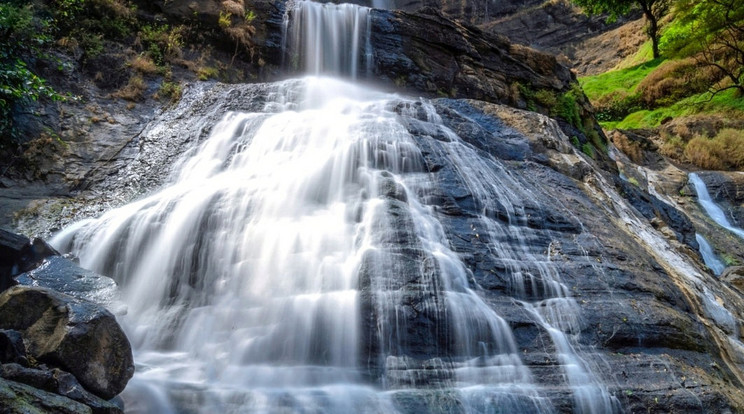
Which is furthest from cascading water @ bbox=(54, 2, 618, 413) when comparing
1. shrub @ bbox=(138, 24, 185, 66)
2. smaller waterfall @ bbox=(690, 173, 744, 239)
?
smaller waterfall @ bbox=(690, 173, 744, 239)

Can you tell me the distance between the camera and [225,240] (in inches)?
276

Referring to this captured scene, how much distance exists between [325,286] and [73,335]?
2788 mm

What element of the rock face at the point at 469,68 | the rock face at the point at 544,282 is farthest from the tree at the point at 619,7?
the rock face at the point at 544,282

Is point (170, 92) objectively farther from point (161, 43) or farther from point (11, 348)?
point (11, 348)

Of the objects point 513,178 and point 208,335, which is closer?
point 208,335

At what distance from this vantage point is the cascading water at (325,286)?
4.96 meters

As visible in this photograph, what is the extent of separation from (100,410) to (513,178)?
7389 mm

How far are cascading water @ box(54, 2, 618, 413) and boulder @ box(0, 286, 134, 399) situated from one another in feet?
1.54

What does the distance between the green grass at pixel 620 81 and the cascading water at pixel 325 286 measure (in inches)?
788

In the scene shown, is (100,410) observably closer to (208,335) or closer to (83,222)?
(208,335)

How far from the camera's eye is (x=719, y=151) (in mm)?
16891

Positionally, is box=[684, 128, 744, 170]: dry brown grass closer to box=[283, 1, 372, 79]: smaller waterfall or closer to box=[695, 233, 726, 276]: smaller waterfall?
box=[695, 233, 726, 276]: smaller waterfall

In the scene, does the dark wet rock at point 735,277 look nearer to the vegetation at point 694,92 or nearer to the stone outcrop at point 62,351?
the vegetation at point 694,92

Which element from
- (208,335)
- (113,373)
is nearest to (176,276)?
(208,335)
